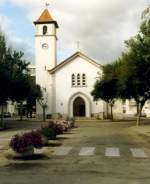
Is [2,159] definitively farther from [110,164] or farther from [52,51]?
[52,51]

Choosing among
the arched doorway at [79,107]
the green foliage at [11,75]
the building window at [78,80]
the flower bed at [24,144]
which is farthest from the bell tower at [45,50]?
the flower bed at [24,144]

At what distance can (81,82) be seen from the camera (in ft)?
315

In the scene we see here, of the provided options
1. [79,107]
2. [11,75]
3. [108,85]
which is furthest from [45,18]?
[11,75]

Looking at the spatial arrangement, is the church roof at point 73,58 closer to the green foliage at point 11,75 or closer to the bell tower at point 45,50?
the bell tower at point 45,50

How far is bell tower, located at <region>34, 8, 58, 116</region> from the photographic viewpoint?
316 ft

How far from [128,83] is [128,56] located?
5.77 meters

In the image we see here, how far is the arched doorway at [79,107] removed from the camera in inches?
3752

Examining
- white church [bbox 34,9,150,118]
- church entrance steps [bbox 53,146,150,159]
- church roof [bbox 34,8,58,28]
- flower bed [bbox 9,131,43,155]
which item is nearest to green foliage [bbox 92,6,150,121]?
church entrance steps [bbox 53,146,150,159]

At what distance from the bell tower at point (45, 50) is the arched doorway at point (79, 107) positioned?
4671mm

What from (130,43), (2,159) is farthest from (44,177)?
(130,43)

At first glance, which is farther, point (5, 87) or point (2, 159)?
point (5, 87)

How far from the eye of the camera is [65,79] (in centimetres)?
9612

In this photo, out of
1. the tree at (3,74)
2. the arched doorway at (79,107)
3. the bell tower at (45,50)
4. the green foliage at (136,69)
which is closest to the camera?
the green foliage at (136,69)

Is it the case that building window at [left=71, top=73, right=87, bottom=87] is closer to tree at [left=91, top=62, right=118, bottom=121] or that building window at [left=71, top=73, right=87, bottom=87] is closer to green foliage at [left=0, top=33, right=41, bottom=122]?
tree at [left=91, top=62, right=118, bottom=121]
